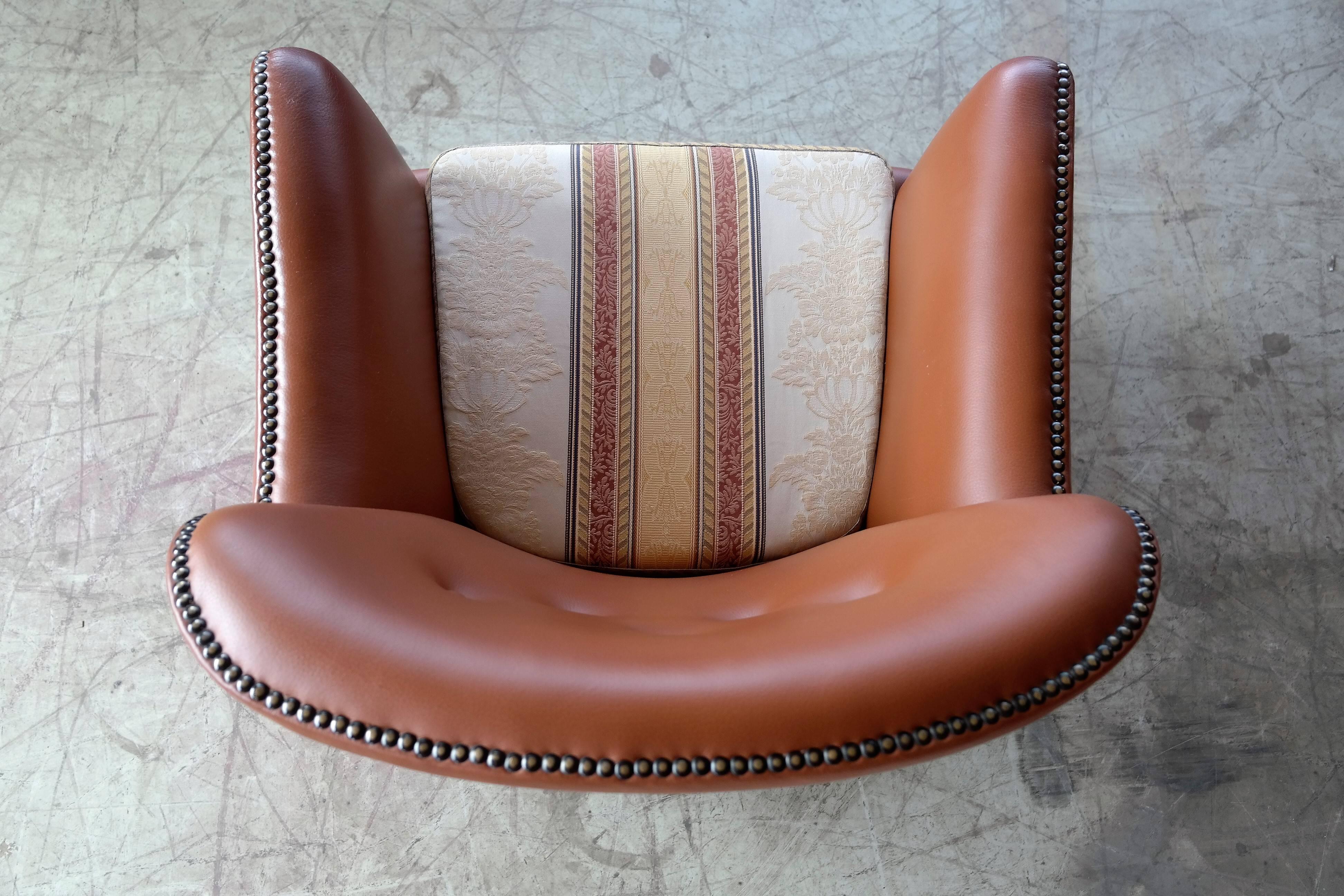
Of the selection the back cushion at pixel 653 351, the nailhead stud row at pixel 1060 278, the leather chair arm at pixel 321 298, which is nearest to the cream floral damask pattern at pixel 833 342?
the back cushion at pixel 653 351

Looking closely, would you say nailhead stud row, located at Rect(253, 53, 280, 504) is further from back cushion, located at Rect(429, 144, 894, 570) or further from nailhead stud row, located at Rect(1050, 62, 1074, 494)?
nailhead stud row, located at Rect(1050, 62, 1074, 494)

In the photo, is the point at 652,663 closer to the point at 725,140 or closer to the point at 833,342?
the point at 833,342

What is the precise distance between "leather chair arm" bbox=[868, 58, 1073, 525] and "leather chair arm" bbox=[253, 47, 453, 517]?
474 millimetres

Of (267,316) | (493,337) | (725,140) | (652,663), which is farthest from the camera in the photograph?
(725,140)

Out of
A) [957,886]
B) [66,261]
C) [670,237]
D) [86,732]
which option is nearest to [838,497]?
[670,237]

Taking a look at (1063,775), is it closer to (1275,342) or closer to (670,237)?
(1275,342)

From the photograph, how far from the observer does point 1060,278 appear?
29.4 inches

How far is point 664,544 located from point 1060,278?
430mm

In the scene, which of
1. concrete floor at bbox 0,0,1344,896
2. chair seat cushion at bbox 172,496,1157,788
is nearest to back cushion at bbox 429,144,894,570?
chair seat cushion at bbox 172,496,1157,788

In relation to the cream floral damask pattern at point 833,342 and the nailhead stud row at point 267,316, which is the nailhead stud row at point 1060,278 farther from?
the nailhead stud row at point 267,316

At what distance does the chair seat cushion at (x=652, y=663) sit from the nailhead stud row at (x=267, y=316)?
0.29 feet

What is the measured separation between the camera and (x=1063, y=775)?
114 centimetres

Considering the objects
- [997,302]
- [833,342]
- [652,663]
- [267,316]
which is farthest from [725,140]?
[652,663]

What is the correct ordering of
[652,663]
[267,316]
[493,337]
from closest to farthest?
[652,663] < [267,316] < [493,337]
